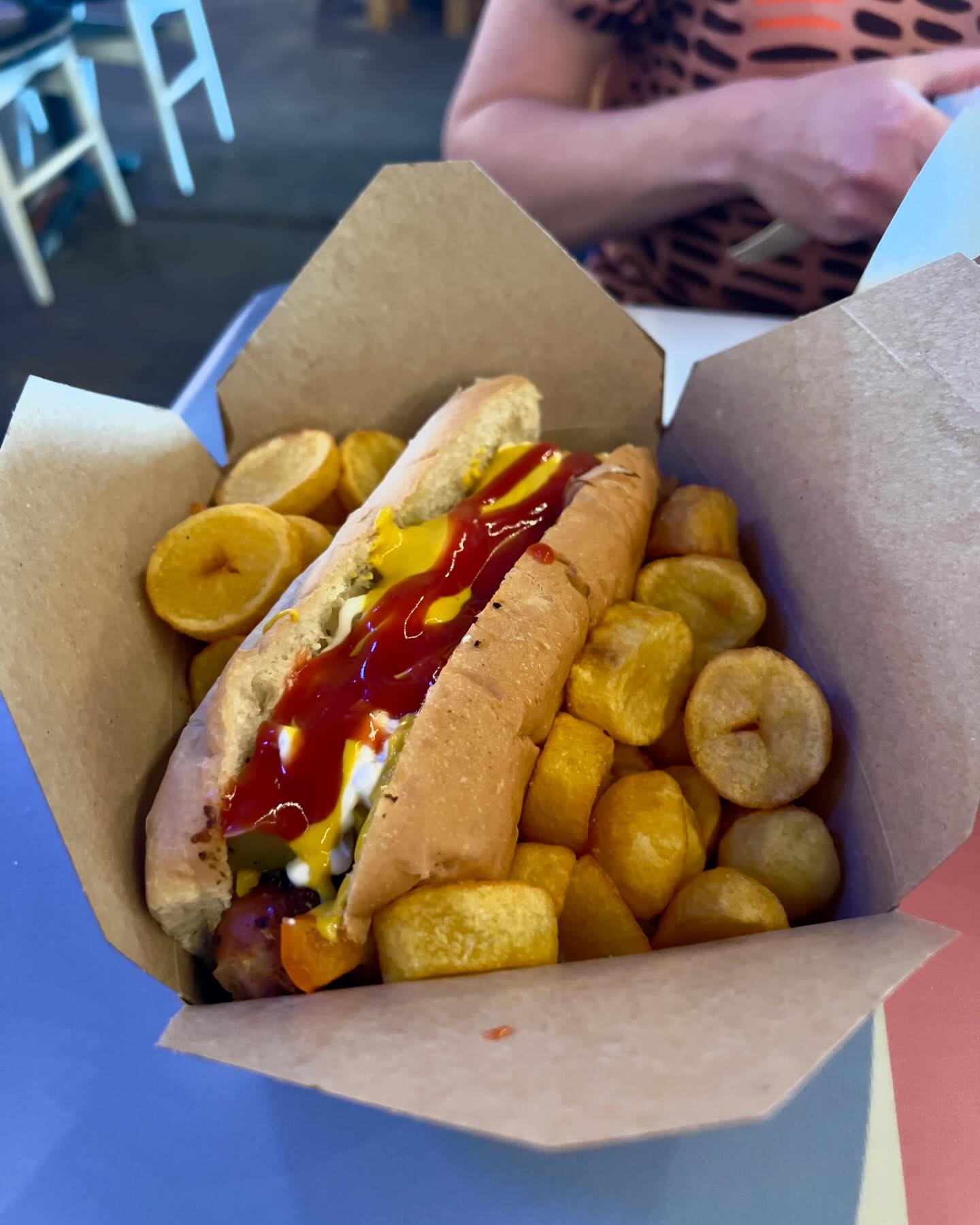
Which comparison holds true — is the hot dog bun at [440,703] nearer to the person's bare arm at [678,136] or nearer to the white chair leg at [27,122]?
the person's bare arm at [678,136]

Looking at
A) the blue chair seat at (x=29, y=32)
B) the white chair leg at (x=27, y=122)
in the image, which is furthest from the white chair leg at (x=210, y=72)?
the blue chair seat at (x=29, y=32)

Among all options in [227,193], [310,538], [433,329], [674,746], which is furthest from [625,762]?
[227,193]

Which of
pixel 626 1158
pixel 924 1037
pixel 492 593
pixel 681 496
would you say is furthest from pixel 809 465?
pixel 626 1158

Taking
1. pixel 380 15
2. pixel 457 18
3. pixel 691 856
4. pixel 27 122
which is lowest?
pixel 691 856

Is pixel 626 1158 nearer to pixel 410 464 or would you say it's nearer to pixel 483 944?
pixel 483 944

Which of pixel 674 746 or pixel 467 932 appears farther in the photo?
pixel 674 746

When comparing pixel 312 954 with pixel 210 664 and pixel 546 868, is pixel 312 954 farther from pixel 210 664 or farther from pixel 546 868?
pixel 210 664

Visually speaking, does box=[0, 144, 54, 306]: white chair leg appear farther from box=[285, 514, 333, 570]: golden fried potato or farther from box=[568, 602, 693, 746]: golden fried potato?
box=[568, 602, 693, 746]: golden fried potato
